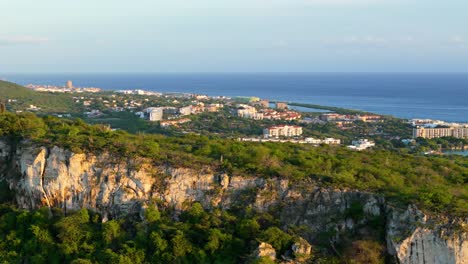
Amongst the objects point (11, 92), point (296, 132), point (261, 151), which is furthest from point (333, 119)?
point (261, 151)

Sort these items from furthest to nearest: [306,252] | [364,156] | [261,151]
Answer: [364,156], [261,151], [306,252]

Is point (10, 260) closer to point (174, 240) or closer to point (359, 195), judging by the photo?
point (174, 240)

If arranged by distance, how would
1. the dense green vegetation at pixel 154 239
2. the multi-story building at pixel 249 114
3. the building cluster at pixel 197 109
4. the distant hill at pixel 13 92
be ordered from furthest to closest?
the distant hill at pixel 13 92 < the building cluster at pixel 197 109 < the multi-story building at pixel 249 114 < the dense green vegetation at pixel 154 239

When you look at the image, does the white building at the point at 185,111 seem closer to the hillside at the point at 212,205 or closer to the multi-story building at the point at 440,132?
the multi-story building at the point at 440,132

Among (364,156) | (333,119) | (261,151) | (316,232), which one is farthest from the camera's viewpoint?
(333,119)

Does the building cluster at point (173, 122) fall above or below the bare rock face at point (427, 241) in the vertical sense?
below

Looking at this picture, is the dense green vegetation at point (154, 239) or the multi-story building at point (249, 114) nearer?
Result: the dense green vegetation at point (154, 239)

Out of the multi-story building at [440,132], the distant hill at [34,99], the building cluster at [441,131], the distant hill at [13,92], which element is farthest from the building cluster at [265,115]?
the distant hill at [13,92]

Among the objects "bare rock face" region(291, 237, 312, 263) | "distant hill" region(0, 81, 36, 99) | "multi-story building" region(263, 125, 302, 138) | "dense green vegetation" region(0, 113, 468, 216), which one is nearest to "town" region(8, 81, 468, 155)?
"multi-story building" region(263, 125, 302, 138)
